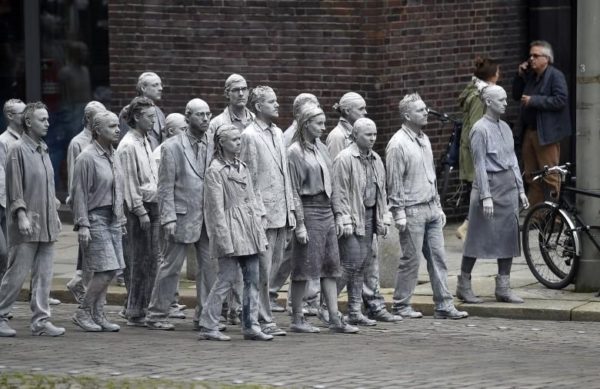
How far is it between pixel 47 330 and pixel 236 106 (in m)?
2.65

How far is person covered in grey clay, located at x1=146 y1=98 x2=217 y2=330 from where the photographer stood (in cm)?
1495

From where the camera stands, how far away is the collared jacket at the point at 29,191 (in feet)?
47.7

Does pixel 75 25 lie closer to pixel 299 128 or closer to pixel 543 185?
pixel 543 185

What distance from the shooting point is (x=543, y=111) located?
19.6 metres

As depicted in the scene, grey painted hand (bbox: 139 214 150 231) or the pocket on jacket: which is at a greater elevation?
the pocket on jacket

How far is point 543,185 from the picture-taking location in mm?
19516

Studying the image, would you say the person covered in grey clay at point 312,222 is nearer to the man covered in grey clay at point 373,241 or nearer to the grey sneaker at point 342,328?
the grey sneaker at point 342,328

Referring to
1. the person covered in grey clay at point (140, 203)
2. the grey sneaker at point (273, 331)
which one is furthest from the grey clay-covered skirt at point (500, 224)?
the person covered in grey clay at point (140, 203)

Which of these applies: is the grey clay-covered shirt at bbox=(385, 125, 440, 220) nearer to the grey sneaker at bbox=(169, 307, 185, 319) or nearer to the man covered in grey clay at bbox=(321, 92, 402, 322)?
the man covered in grey clay at bbox=(321, 92, 402, 322)

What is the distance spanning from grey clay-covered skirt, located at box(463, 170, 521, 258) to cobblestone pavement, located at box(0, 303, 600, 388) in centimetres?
78

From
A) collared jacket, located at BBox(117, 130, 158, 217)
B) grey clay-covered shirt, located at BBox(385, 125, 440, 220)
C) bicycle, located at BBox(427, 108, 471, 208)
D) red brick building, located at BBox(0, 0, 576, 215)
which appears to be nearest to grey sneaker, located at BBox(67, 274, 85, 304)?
collared jacket, located at BBox(117, 130, 158, 217)

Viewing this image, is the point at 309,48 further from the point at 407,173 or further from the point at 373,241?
the point at 373,241

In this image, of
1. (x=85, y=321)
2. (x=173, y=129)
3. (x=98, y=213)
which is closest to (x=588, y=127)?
(x=173, y=129)

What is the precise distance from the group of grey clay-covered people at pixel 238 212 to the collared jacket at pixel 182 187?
11mm
